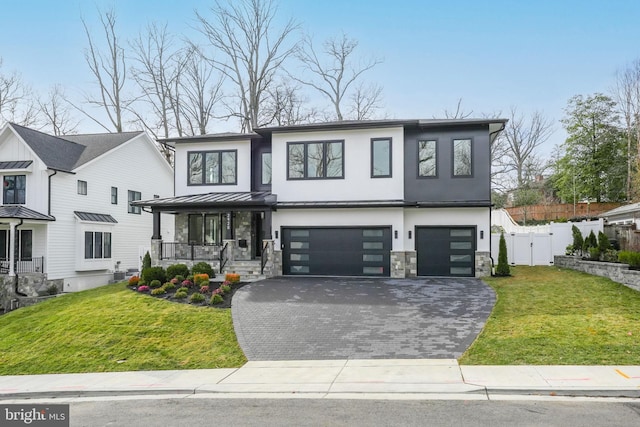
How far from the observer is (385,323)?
33.6 ft

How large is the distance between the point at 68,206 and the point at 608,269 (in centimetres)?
2270

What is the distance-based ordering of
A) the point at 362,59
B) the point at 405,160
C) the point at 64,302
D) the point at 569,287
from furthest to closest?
the point at 362,59, the point at 405,160, the point at 64,302, the point at 569,287

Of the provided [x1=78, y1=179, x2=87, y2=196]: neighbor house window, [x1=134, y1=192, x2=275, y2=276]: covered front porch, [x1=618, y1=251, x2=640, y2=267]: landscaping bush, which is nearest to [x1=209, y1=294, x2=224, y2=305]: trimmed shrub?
[x1=134, y1=192, x2=275, y2=276]: covered front porch

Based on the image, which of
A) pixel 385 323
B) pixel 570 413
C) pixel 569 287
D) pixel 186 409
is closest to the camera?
pixel 570 413

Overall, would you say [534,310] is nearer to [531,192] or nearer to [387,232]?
[387,232]

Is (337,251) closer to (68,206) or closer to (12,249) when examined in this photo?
(68,206)

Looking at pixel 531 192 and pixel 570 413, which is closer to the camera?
pixel 570 413

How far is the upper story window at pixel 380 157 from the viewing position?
54.2ft

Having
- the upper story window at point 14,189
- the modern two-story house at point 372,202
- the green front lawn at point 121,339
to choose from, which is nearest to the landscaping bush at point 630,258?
the modern two-story house at point 372,202

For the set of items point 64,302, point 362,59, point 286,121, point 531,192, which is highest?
point 362,59

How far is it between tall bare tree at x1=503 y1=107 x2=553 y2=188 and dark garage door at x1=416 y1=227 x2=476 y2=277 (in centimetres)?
2344

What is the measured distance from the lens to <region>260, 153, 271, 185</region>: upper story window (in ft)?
61.4

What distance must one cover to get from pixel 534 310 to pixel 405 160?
7.74 m

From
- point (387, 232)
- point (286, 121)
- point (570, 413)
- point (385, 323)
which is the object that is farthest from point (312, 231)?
point (286, 121)
